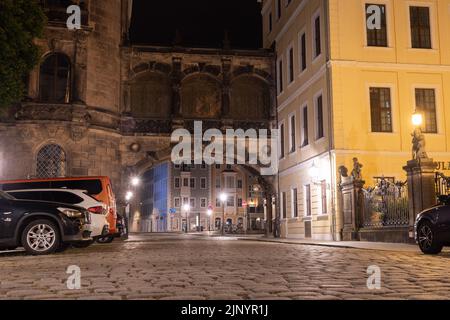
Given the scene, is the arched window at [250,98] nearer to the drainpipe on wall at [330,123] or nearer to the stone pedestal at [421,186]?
the drainpipe on wall at [330,123]

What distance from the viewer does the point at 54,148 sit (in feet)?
104

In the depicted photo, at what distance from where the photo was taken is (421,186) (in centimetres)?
1800

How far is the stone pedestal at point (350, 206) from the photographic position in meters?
23.2

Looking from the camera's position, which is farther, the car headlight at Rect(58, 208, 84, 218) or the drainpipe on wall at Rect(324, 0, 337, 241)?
the drainpipe on wall at Rect(324, 0, 337, 241)

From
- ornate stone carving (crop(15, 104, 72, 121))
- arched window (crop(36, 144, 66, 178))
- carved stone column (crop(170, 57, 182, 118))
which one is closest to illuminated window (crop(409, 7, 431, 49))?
A: carved stone column (crop(170, 57, 182, 118))

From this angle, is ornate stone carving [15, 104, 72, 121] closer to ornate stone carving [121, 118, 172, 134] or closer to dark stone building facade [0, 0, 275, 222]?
dark stone building facade [0, 0, 275, 222]

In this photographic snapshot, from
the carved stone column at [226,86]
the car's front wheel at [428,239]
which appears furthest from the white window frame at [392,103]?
the car's front wheel at [428,239]

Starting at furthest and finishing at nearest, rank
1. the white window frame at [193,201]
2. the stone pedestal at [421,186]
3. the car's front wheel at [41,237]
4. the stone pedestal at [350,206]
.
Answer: the white window frame at [193,201], the stone pedestal at [350,206], the stone pedestal at [421,186], the car's front wheel at [41,237]

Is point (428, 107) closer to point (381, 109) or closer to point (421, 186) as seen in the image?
point (381, 109)

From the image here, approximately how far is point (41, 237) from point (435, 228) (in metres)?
9.23

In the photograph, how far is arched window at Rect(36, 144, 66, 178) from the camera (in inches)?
1245
